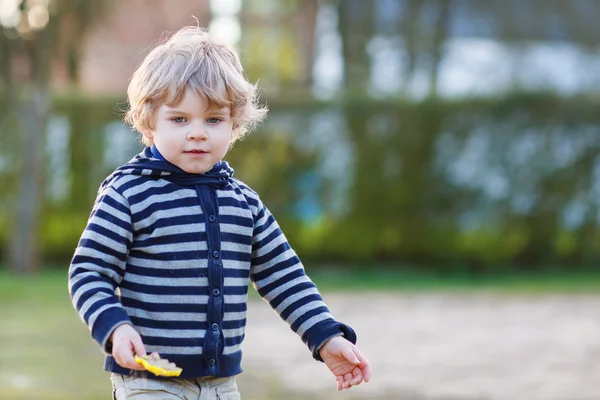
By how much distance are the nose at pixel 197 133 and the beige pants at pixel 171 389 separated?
668 millimetres

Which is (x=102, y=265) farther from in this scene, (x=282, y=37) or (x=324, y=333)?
(x=282, y=37)

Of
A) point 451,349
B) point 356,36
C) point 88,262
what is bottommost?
point 88,262

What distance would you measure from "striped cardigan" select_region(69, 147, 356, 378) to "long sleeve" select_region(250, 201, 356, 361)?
58 mm

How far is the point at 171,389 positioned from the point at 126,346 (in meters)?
0.32

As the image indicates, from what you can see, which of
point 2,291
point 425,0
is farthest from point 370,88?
point 2,291

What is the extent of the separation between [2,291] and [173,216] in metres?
8.99

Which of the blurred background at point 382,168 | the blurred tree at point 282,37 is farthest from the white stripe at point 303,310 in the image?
the blurred tree at point 282,37

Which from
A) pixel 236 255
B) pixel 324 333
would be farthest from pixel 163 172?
→ pixel 324 333

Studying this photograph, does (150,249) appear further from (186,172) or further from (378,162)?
(378,162)

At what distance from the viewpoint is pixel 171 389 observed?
317cm

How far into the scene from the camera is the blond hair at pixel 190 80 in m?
3.21

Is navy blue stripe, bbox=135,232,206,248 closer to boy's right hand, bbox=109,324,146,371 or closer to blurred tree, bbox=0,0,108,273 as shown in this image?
boy's right hand, bbox=109,324,146,371

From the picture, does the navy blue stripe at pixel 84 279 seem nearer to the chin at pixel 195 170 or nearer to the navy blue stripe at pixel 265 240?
the chin at pixel 195 170

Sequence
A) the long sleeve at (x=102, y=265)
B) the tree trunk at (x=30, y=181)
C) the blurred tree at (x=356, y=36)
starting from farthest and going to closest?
the blurred tree at (x=356, y=36)
the tree trunk at (x=30, y=181)
the long sleeve at (x=102, y=265)
